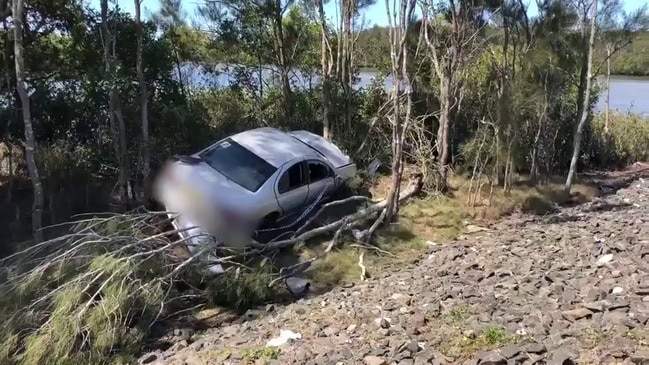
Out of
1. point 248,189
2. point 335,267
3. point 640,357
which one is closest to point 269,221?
point 248,189

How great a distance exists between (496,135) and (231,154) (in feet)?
19.1

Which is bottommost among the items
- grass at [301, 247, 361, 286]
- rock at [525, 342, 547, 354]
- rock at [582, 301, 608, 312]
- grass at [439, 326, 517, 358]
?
grass at [301, 247, 361, 286]

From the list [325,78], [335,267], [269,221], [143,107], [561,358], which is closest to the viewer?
[561,358]

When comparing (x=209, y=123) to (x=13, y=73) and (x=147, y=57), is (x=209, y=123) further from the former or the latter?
(x=13, y=73)

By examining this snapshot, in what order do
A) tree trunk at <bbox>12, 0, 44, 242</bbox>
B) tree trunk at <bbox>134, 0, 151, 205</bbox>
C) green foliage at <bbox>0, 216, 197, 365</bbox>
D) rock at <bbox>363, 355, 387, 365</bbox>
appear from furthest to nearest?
tree trunk at <bbox>134, 0, 151, 205</bbox>, tree trunk at <bbox>12, 0, 44, 242</bbox>, green foliage at <bbox>0, 216, 197, 365</bbox>, rock at <bbox>363, 355, 387, 365</bbox>

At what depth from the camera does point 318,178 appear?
35.8 ft

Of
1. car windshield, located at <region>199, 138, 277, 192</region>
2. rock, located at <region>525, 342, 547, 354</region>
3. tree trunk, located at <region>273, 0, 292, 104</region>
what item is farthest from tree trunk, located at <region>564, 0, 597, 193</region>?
rock, located at <region>525, 342, 547, 354</region>

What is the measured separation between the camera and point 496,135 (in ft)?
42.6

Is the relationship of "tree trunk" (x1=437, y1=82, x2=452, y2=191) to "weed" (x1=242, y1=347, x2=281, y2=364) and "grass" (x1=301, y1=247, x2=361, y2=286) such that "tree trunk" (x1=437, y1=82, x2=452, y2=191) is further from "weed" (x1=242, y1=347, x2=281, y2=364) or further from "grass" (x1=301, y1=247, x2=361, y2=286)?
"weed" (x1=242, y1=347, x2=281, y2=364)

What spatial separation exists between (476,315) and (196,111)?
856 cm

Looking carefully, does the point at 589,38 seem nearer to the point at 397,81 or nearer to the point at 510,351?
the point at 397,81

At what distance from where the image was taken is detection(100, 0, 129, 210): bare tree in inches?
415

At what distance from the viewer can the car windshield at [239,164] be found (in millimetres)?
9828

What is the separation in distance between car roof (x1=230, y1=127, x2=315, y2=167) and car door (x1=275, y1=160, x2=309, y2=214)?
0.19 m
